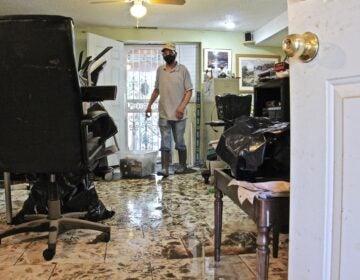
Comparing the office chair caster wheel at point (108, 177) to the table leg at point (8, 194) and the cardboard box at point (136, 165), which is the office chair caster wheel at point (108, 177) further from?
the table leg at point (8, 194)

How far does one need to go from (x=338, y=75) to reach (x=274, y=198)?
0.57 m

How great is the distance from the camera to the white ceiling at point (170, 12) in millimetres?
4266

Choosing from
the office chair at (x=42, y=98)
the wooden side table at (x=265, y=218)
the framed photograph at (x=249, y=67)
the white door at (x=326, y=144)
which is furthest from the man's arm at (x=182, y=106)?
the white door at (x=326, y=144)

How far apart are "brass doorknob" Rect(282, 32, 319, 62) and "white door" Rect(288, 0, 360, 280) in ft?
0.04

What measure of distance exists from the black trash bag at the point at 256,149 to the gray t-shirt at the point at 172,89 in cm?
307

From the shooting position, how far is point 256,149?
3.90ft

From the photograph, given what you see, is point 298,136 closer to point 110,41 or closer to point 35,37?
point 35,37

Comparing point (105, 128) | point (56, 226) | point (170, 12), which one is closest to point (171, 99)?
point (170, 12)

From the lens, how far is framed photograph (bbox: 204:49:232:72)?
5562 mm

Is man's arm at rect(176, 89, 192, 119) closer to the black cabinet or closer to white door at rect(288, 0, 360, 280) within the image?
the black cabinet

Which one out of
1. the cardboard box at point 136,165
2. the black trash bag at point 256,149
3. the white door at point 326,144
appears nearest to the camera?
the white door at point 326,144

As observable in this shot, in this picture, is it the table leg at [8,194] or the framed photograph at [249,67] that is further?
the framed photograph at [249,67]

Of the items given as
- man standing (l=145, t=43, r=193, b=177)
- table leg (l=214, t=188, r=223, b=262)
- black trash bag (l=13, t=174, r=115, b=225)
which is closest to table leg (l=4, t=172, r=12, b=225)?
black trash bag (l=13, t=174, r=115, b=225)

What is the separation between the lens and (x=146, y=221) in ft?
7.95
